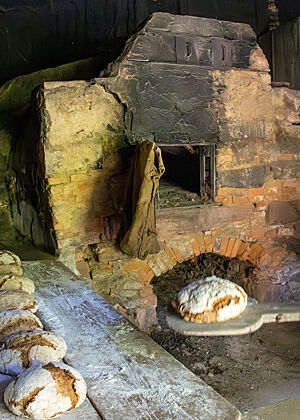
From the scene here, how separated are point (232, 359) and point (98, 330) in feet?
7.74

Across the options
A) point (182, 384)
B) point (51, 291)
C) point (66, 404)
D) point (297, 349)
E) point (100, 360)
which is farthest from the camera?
point (297, 349)

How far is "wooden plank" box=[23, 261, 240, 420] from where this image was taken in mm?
1298

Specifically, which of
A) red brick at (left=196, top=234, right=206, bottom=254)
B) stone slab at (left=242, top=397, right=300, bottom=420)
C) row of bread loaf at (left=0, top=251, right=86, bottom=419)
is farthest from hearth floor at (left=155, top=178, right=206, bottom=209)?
row of bread loaf at (left=0, top=251, right=86, bottom=419)

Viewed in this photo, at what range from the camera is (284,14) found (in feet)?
23.4

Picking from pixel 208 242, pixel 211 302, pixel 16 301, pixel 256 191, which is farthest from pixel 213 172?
pixel 16 301

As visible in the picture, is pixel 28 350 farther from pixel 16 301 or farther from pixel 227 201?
pixel 227 201

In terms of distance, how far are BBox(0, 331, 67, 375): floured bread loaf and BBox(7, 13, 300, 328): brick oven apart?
6.74ft

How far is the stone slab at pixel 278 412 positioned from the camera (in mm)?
2509

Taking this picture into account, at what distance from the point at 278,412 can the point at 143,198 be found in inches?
71.9

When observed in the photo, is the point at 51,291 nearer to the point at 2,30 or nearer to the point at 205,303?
the point at 205,303

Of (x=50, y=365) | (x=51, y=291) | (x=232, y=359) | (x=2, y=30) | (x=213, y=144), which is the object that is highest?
(x=2, y=30)

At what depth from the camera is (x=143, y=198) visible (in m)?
3.23

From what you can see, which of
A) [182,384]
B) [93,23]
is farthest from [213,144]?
[93,23]

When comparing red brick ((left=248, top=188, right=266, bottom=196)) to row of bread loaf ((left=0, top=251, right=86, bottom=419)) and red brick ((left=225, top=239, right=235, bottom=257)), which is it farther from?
row of bread loaf ((left=0, top=251, right=86, bottom=419))
